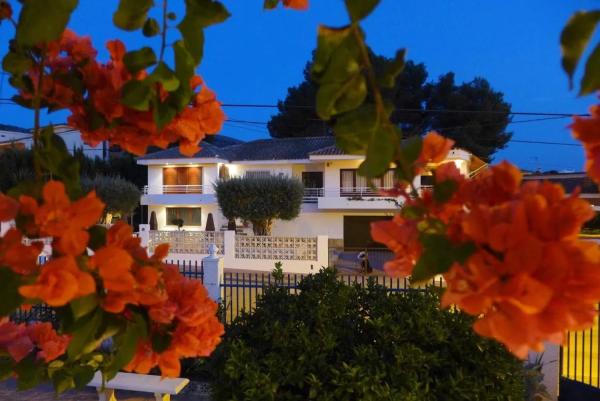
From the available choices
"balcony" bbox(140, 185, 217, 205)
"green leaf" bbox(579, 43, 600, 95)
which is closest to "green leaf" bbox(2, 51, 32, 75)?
"green leaf" bbox(579, 43, 600, 95)

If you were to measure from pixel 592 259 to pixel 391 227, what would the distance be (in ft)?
0.63

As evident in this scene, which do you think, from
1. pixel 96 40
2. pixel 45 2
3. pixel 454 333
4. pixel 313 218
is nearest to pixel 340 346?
pixel 454 333

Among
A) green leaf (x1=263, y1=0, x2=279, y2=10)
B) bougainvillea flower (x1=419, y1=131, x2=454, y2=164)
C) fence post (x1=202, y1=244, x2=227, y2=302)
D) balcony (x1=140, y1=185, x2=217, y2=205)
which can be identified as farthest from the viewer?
balcony (x1=140, y1=185, x2=217, y2=205)

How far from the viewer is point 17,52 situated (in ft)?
1.90

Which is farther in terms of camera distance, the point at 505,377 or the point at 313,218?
the point at 313,218

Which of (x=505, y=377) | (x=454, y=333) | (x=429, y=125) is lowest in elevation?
(x=505, y=377)

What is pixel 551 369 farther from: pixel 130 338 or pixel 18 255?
pixel 18 255

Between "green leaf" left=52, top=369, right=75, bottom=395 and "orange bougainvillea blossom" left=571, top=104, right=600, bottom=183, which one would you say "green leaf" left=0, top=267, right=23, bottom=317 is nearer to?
"green leaf" left=52, top=369, right=75, bottom=395

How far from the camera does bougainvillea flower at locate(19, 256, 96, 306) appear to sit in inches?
16.6

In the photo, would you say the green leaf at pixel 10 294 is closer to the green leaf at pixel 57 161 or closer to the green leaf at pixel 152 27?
the green leaf at pixel 57 161

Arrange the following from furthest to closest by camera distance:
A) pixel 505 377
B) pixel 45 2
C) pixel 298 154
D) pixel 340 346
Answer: pixel 298 154
pixel 340 346
pixel 505 377
pixel 45 2

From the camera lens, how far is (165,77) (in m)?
0.56

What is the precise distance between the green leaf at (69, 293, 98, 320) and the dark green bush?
212 cm

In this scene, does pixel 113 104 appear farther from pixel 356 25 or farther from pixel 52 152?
pixel 356 25
